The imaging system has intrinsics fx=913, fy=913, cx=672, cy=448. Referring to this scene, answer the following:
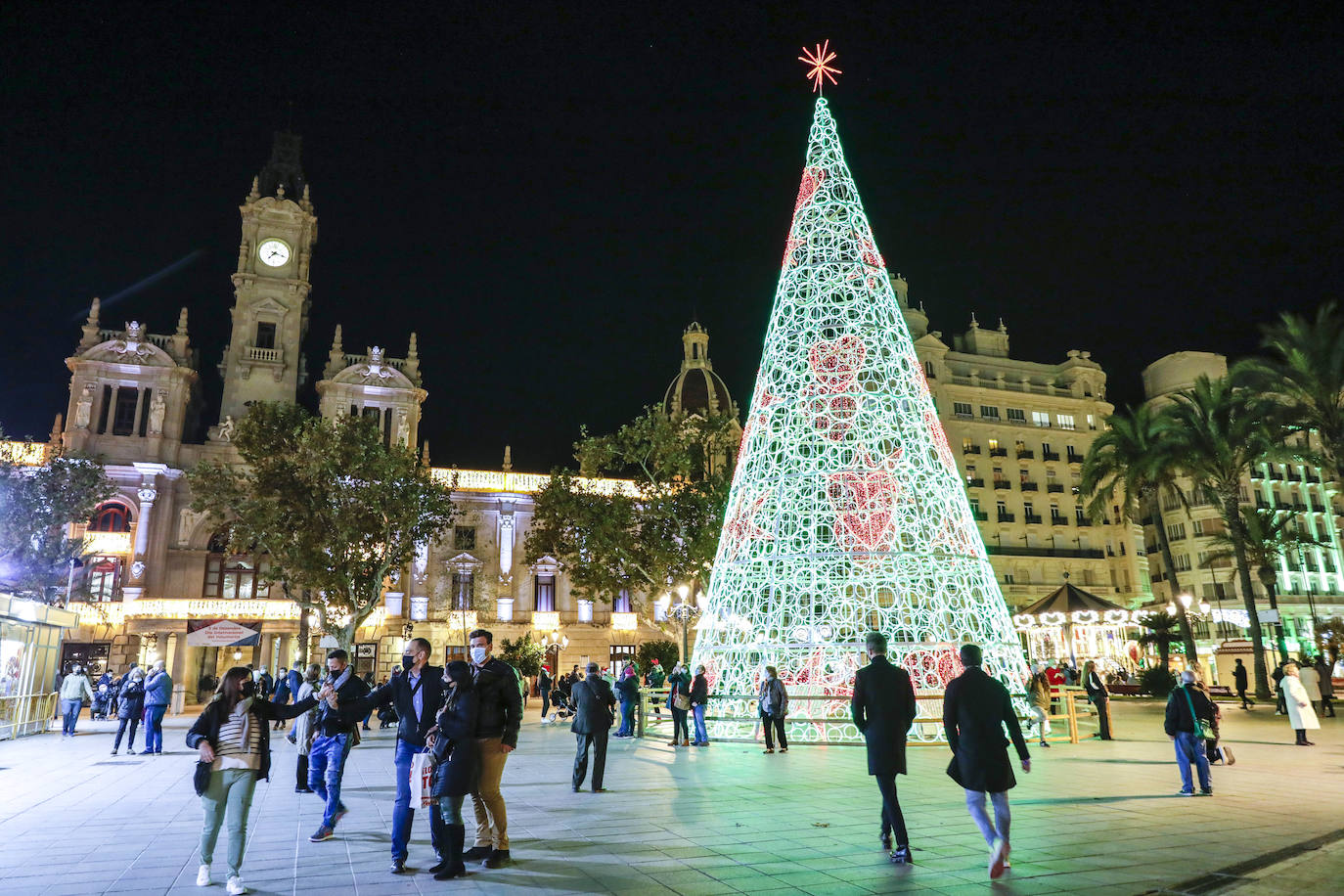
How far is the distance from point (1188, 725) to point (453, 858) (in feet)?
26.0

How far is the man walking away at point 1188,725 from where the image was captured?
984 cm

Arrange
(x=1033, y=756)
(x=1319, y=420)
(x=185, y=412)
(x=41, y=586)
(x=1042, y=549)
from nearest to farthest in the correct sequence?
(x=1033, y=756)
(x=1319, y=420)
(x=41, y=586)
(x=185, y=412)
(x=1042, y=549)

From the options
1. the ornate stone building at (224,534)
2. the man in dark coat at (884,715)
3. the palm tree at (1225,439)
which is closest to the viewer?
the man in dark coat at (884,715)

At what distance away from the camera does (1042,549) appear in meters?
55.2

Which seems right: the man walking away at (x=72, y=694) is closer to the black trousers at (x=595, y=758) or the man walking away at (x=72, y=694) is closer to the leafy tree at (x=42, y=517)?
the leafy tree at (x=42, y=517)

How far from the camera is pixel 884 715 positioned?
23.8 ft

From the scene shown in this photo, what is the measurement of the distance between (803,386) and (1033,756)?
7.07m

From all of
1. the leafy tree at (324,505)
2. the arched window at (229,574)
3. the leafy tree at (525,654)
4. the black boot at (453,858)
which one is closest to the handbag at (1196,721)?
the black boot at (453,858)

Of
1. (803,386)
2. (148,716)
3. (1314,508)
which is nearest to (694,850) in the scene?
(803,386)

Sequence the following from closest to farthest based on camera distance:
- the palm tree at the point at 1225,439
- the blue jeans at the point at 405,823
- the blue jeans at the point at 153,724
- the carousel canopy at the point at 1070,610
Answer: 1. the blue jeans at the point at 405,823
2. the blue jeans at the point at 153,724
3. the carousel canopy at the point at 1070,610
4. the palm tree at the point at 1225,439

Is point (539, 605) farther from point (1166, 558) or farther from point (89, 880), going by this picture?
point (89, 880)

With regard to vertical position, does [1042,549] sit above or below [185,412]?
below

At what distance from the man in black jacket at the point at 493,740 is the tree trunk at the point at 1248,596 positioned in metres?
27.4

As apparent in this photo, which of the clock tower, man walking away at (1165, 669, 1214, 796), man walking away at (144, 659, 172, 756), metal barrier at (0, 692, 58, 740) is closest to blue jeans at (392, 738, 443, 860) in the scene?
man walking away at (1165, 669, 1214, 796)
